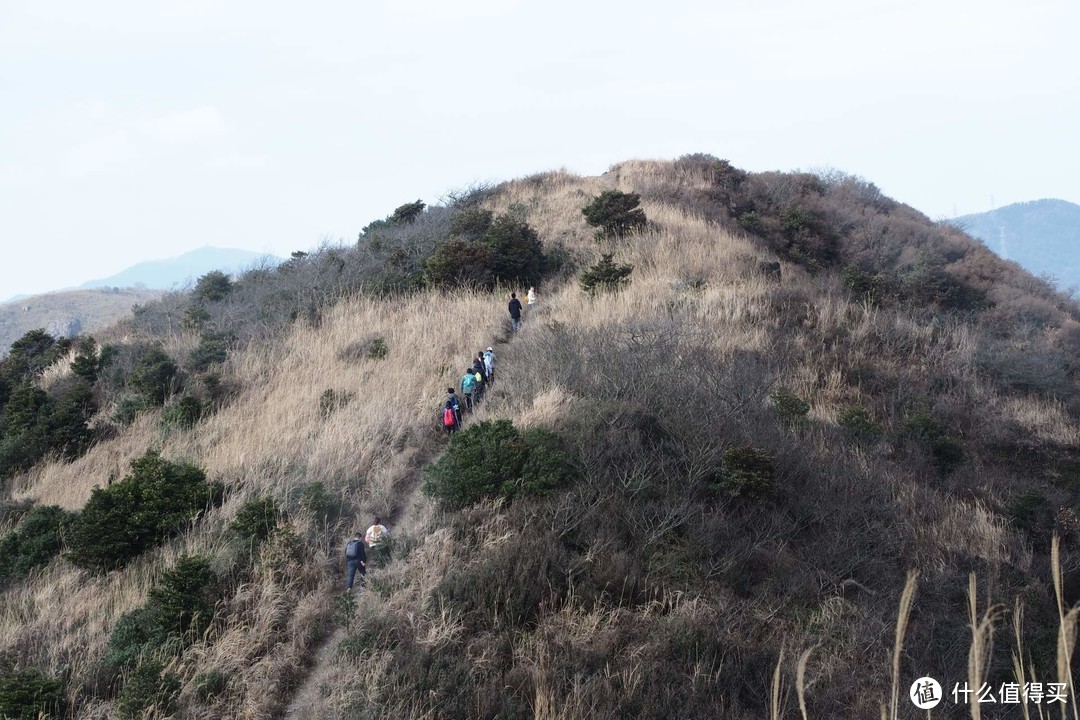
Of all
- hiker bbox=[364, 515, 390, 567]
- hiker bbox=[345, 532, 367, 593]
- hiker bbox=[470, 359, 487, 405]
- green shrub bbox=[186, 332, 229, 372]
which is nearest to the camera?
hiker bbox=[345, 532, 367, 593]

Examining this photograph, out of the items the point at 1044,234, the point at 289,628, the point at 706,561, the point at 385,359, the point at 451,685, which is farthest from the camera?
the point at 1044,234

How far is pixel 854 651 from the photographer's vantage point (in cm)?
728

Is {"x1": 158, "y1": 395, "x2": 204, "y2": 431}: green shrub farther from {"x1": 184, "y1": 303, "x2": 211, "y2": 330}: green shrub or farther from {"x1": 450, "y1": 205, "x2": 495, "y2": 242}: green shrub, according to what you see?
{"x1": 450, "y1": 205, "x2": 495, "y2": 242}: green shrub

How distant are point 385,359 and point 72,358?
32.1 feet

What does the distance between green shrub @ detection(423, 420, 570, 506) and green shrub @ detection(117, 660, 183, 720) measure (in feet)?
10.6

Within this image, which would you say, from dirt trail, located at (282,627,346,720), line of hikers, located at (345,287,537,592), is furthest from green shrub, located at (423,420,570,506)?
dirt trail, located at (282,627,346,720)

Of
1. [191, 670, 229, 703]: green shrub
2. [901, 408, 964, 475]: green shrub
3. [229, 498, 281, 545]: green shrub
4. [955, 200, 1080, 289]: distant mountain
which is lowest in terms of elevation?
[955, 200, 1080, 289]: distant mountain

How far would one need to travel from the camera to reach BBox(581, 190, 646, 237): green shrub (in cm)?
2183

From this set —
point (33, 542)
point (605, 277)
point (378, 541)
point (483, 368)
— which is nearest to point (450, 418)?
point (483, 368)

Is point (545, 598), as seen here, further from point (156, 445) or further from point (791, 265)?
point (791, 265)

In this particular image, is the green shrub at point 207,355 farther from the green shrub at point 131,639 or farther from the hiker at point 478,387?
the green shrub at point 131,639

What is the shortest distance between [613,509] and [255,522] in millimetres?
4130

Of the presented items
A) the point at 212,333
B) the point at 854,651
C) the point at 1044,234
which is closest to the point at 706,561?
the point at 854,651

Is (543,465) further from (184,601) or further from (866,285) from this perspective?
(866,285)
